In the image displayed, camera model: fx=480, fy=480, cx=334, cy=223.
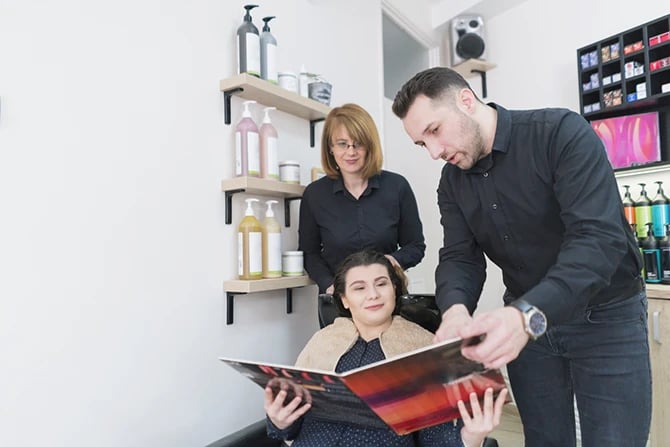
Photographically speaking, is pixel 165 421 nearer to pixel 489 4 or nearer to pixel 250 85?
pixel 250 85

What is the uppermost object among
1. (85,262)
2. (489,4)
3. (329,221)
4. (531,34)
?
(489,4)

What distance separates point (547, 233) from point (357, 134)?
0.88 metres

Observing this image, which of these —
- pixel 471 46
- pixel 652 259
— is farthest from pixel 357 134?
pixel 471 46

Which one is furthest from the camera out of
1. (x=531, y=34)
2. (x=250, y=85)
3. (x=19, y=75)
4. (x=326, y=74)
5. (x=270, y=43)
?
(x=531, y=34)

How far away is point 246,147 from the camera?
1.77 metres

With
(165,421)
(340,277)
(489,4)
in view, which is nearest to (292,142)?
(340,277)

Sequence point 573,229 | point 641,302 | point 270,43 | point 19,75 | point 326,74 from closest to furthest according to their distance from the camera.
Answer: point 573,229, point 641,302, point 19,75, point 270,43, point 326,74

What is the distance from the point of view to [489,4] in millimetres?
3160

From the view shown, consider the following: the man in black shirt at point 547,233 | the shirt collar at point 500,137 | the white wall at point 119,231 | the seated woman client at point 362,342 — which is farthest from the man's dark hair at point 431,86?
the white wall at point 119,231

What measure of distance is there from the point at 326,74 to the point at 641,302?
176 centimetres

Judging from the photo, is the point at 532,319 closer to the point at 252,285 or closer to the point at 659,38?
the point at 252,285

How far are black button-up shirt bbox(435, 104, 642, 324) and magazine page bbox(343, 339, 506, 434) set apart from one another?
17 centimetres

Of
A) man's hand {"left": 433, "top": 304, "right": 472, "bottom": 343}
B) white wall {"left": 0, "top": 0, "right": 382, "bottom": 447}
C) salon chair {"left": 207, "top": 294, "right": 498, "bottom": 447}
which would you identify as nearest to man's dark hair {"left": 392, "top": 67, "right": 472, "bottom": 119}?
man's hand {"left": 433, "top": 304, "right": 472, "bottom": 343}

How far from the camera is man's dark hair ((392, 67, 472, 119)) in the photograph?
3.45 ft
